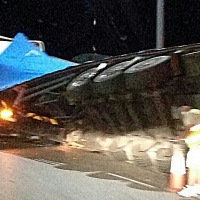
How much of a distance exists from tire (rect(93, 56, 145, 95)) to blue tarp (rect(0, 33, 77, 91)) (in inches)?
24.8

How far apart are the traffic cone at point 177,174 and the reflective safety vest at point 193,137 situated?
0.01m

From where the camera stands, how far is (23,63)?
Answer: 153 cm

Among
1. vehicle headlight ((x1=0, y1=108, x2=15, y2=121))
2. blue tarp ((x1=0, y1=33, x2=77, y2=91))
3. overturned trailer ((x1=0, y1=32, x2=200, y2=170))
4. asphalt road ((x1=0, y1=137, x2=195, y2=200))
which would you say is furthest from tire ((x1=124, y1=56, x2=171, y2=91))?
blue tarp ((x1=0, y1=33, x2=77, y2=91))

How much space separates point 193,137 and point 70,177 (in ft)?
0.49

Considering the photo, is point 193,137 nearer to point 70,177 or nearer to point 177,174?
point 177,174

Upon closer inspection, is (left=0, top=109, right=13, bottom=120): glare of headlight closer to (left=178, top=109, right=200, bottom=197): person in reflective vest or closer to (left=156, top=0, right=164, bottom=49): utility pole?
(left=178, top=109, right=200, bottom=197): person in reflective vest

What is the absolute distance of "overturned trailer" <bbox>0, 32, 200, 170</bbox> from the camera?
0.64 m

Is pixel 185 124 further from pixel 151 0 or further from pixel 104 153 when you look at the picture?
pixel 151 0

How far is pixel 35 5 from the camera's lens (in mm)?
2189

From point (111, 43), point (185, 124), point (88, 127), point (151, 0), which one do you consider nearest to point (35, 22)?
point (111, 43)

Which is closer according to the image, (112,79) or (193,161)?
(193,161)

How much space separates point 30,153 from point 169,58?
0.22 metres

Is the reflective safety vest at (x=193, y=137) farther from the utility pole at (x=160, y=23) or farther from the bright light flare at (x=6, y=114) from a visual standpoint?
the utility pole at (x=160, y=23)

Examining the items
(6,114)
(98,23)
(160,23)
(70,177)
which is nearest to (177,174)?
(70,177)
